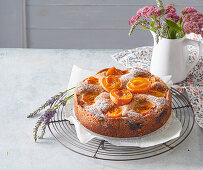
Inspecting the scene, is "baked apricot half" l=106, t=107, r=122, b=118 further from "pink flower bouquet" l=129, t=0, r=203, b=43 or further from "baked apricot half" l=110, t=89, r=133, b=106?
"pink flower bouquet" l=129, t=0, r=203, b=43

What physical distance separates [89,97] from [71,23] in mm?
1978

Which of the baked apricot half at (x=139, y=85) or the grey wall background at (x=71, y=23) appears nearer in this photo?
the baked apricot half at (x=139, y=85)

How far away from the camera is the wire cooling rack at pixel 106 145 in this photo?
1316 mm

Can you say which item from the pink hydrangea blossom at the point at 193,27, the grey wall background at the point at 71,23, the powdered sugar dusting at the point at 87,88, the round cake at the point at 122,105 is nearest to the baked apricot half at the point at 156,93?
the round cake at the point at 122,105

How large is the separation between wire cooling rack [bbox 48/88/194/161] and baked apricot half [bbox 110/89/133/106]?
0.59 feet

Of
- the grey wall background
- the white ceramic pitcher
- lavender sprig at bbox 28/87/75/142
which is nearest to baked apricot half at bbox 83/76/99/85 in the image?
lavender sprig at bbox 28/87/75/142

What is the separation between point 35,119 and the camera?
156 cm

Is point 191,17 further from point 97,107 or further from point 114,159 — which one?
point 114,159

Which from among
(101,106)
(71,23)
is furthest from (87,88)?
(71,23)

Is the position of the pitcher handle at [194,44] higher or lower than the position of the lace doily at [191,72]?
higher

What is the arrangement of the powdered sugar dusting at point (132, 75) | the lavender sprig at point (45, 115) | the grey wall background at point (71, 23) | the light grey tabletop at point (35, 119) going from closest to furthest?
the light grey tabletop at point (35, 119) → the lavender sprig at point (45, 115) → the powdered sugar dusting at point (132, 75) → the grey wall background at point (71, 23)

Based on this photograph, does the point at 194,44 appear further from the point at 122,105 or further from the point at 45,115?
the point at 45,115

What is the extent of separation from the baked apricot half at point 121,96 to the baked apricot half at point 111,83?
32mm

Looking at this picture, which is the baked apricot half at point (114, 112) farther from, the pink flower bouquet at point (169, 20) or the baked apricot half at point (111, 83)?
the pink flower bouquet at point (169, 20)
